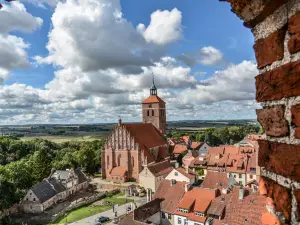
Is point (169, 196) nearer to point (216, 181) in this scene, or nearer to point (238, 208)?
point (216, 181)

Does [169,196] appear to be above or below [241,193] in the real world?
below

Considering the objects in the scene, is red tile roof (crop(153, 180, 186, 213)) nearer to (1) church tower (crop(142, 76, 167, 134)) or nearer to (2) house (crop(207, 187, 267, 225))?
(2) house (crop(207, 187, 267, 225))

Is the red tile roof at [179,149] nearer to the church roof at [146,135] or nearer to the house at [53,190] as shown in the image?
the church roof at [146,135]

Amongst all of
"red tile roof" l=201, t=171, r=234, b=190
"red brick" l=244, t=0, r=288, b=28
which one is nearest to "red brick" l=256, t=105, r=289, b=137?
"red brick" l=244, t=0, r=288, b=28

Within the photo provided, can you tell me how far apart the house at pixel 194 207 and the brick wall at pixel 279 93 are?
25997 millimetres

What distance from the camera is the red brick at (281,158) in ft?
6.43

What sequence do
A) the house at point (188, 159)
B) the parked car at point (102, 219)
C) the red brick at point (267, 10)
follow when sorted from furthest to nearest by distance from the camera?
the house at point (188, 159) < the parked car at point (102, 219) < the red brick at point (267, 10)

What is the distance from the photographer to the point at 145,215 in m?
27.6

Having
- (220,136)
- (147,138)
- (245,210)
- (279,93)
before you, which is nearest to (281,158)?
(279,93)

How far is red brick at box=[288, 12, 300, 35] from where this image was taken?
1920mm

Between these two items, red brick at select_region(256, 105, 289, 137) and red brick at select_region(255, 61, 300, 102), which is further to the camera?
red brick at select_region(256, 105, 289, 137)

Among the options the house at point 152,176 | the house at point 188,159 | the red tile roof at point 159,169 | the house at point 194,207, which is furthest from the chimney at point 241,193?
the house at point 188,159

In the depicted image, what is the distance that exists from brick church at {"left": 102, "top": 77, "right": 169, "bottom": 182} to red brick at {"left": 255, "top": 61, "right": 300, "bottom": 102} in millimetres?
51751

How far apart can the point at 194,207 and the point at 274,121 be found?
27334mm
